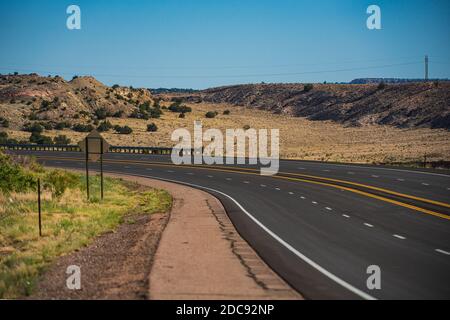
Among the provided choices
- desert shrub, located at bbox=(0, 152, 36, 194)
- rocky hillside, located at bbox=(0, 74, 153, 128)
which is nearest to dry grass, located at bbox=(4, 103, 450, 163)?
rocky hillside, located at bbox=(0, 74, 153, 128)

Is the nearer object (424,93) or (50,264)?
(50,264)

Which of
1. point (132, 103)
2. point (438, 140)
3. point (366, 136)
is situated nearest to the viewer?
point (438, 140)

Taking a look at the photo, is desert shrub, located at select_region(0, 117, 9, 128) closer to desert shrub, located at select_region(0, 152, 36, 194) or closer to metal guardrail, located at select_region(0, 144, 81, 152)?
metal guardrail, located at select_region(0, 144, 81, 152)

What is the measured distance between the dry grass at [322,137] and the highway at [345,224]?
19.9 metres

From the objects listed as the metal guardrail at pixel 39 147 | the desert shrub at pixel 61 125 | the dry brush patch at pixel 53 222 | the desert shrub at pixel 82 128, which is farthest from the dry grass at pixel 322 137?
the dry brush patch at pixel 53 222

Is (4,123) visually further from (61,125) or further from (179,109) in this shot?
(179,109)

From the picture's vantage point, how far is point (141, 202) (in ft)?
103

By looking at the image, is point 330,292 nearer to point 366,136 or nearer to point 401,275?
point 401,275

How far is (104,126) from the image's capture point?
96.2 meters

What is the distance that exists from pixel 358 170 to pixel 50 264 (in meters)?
33.7

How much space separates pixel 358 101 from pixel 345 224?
352 feet

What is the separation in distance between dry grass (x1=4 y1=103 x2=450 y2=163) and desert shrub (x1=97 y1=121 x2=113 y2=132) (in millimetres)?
2692
